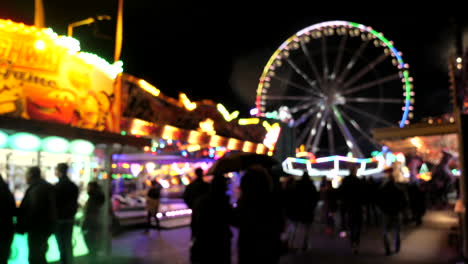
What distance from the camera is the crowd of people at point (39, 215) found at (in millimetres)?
5809

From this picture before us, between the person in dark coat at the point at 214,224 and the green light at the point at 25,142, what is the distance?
3.92 m

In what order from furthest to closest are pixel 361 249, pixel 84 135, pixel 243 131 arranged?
pixel 243 131, pixel 361 249, pixel 84 135

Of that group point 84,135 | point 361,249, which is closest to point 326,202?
point 361,249

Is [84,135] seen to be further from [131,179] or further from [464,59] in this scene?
[131,179]

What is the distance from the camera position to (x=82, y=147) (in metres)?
8.84

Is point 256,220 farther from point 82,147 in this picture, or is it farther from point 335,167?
point 335,167

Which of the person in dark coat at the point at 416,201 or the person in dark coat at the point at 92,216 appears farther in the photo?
the person in dark coat at the point at 416,201

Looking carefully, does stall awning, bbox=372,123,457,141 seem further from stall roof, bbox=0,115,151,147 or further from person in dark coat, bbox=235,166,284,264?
person in dark coat, bbox=235,166,284,264

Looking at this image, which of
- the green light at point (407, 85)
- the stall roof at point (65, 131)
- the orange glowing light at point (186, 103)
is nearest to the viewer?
the stall roof at point (65, 131)

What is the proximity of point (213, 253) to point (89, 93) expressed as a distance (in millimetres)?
5521

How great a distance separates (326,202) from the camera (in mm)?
13664

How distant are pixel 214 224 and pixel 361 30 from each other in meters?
21.0

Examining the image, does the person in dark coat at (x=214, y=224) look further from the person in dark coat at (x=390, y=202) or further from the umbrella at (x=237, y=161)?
the person in dark coat at (x=390, y=202)

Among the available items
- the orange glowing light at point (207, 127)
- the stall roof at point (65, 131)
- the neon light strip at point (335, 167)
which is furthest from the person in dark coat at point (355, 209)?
the neon light strip at point (335, 167)
